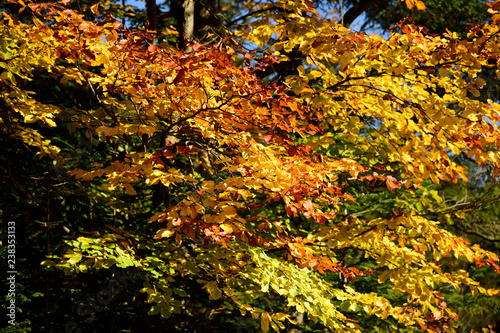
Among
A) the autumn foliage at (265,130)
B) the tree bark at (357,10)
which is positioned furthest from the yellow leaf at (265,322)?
the tree bark at (357,10)

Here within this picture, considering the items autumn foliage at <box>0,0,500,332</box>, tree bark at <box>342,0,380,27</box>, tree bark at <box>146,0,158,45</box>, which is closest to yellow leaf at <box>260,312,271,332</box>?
autumn foliage at <box>0,0,500,332</box>

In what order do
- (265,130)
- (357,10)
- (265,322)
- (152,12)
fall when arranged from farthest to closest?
(357,10), (152,12), (265,130), (265,322)

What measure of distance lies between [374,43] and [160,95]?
1679 millimetres

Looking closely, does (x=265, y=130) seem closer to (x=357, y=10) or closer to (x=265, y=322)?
(x=265, y=322)

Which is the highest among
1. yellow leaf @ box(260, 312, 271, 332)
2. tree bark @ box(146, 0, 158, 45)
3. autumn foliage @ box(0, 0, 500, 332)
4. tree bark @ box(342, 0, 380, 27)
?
tree bark @ box(342, 0, 380, 27)

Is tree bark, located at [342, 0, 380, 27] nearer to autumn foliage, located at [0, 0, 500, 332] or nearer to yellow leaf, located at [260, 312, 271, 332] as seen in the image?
autumn foliage, located at [0, 0, 500, 332]

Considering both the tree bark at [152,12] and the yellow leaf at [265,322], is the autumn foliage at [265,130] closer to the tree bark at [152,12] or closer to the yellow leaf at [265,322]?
the yellow leaf at [265,322]

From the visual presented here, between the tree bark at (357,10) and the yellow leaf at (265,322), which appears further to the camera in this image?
the tree bark at (357,10)

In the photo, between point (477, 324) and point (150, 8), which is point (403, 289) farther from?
point (477, 324)

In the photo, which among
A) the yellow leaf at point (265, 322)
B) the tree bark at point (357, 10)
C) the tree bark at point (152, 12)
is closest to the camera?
the yellow leaf at point (265, 322)

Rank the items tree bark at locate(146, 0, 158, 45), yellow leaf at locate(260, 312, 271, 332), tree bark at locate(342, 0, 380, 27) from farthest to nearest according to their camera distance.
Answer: tree bark at locate(342, 0, 380, 27), tree bark at locate(146, 0, 158, 45), yellow leaf at locate(260, 312, 271, 332)

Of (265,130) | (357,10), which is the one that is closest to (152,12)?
(265,130)

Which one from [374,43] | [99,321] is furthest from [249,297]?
[374,43]

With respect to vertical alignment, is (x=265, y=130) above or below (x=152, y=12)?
below
